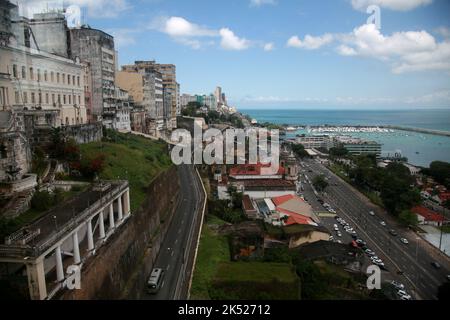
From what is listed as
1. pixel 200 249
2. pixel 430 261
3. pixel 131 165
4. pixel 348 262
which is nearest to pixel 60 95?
pixel 131 165

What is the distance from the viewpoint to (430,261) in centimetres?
1898

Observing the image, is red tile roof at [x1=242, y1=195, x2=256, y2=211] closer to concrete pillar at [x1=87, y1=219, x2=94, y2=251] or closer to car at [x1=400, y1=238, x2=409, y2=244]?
car at [x1=400, y1=238, x2=409, y2=244]

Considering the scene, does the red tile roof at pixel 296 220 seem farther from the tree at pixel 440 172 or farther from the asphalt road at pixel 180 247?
the tree at pixel 440 172

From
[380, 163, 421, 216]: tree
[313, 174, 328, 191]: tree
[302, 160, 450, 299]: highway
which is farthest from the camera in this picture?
[313, 174, 328, 191]: tree

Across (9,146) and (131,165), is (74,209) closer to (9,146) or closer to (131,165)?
(9,146)

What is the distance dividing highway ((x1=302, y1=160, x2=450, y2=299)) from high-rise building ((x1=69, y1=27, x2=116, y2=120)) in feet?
57.9

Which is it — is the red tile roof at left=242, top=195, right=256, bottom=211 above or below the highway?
above

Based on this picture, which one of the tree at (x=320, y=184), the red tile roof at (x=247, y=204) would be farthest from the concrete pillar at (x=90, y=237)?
the tree at (x=320, y=184)

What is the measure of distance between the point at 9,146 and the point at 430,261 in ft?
64.8

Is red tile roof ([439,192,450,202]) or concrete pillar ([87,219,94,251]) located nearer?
concrete pillar ([87,219,94,251])

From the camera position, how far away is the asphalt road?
11648mm

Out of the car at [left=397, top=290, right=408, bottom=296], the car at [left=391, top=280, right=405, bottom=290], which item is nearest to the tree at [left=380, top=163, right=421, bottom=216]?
the car at [left=391, top=280, right=405, bottom=290]

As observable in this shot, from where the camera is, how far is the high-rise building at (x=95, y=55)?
24.6 m

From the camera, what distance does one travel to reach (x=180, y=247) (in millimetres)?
14953
